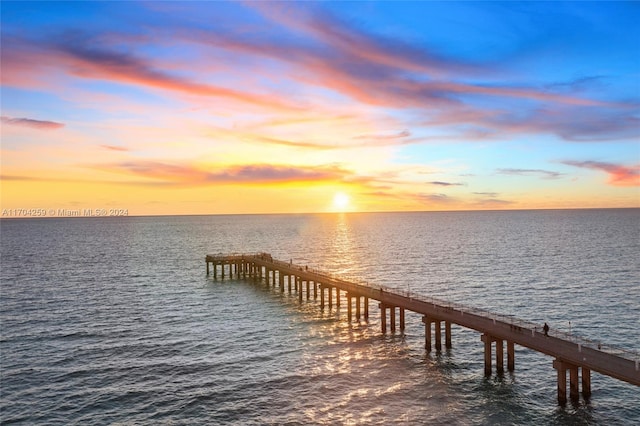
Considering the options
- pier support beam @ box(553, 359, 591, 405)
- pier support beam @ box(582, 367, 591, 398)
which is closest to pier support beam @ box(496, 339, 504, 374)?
pier support beam @ box(553, 359, 591, 405)

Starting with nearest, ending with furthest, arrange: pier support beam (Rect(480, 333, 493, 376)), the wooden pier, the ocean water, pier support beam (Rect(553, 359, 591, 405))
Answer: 1. the wooden pier
2. pier support beam (Rect(553, 359, 591, 405))
3. the ocean water
4. pier support beam (Rect(480, 333, 493, 376))

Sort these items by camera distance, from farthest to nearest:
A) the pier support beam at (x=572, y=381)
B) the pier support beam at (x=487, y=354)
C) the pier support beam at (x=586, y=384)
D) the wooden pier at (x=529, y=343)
Answer: the pier support beam at (x=487, y=354) → the pier support beam at (x=586, y=384) → the pier support beam at (x=572, y=381) → the wooden pier at (x=529, y=343)

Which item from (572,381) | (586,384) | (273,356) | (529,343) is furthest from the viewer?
(273,356)

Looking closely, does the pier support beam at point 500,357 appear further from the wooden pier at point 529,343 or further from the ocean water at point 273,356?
the ocean water at point 273,356

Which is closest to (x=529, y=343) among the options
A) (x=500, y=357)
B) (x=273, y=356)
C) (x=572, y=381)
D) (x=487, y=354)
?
(x=572, y=381)

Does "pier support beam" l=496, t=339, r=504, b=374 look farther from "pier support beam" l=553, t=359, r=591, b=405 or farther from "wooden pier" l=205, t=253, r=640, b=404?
"pier support beam" l=553, t=359, r=591, b=405

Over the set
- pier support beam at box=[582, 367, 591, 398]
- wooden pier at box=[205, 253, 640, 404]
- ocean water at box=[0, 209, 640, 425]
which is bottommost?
ocean water at box=[0, 209, 640, 425]

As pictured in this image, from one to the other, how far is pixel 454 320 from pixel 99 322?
130ft

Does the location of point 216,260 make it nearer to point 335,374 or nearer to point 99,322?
point 99,322

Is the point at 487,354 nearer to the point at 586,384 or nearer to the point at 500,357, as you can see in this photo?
the point at 500,357

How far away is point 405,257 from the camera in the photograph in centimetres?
12900

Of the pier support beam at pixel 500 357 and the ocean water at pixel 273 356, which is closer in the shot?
the ocean water at pixel 273 356

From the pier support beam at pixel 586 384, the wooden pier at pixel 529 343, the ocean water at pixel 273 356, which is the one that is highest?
the wooden pier at pixel 529 343

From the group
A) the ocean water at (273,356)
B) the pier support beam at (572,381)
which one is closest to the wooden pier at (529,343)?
the pier support beam at (572,381)
